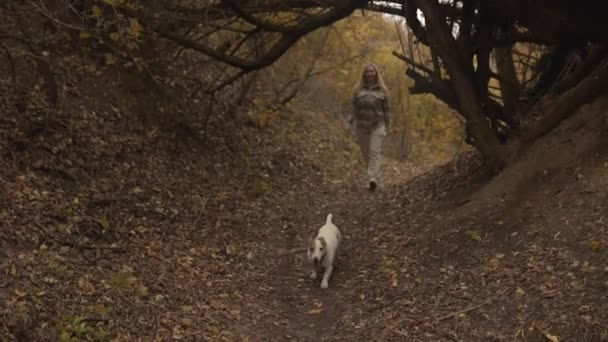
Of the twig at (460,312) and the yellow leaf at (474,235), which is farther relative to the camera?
the yellow leaf at (474,235)

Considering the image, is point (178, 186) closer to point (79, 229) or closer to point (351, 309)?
point (79, 229)

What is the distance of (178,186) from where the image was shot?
9.80 m

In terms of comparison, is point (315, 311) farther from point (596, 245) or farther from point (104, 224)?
point (596, 245)

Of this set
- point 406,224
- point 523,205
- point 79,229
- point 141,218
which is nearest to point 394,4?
point 406,224

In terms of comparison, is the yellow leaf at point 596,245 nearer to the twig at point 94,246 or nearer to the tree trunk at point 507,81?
the tree trunk at point 507,81

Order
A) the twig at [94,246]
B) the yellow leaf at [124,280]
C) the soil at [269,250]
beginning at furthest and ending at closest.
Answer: the twig at [94,246] < the yellow leaf at [124,280] < the soil at [269,250]

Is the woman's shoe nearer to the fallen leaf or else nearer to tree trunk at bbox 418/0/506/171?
tree trunk at bbox 418/0/506/171

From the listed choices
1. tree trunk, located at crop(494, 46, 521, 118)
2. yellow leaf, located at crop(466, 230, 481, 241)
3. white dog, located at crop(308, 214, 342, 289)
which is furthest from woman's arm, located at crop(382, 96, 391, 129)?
yellow leaf, located at crop(466, 230, 481, 241)

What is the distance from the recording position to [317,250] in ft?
24.2

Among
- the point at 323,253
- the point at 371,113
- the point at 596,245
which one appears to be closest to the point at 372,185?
the point at 371,113

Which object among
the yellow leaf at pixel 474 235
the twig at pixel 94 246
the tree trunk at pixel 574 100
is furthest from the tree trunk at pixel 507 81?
the twig at pixel 94 246

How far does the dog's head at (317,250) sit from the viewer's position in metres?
7.36

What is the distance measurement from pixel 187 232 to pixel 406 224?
120 inches

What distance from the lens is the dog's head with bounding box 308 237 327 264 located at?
24.1 feet
